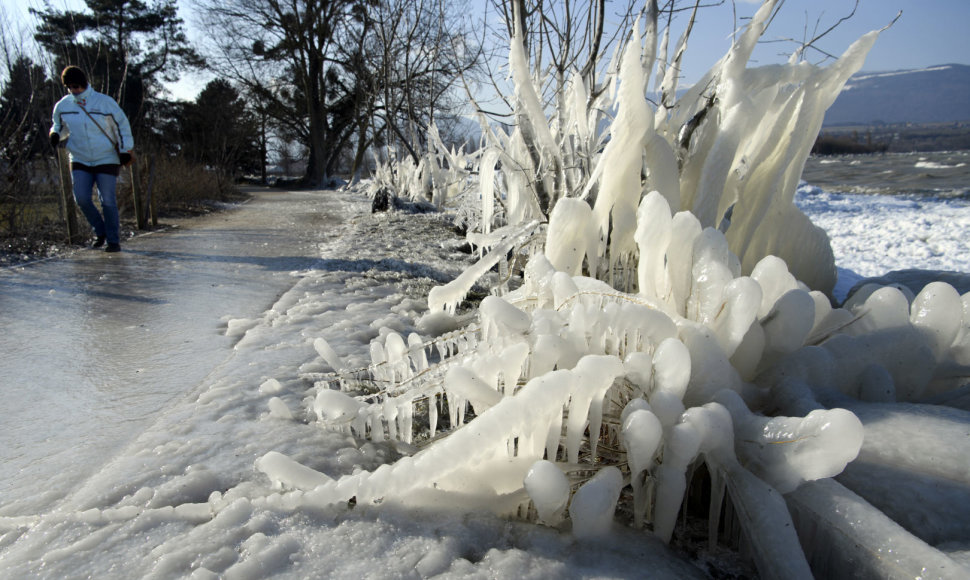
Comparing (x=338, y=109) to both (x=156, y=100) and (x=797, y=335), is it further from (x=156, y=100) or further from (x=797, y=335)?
(x=797, y=335)

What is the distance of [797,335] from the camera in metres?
1.07

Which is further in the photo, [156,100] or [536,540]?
[156,100]

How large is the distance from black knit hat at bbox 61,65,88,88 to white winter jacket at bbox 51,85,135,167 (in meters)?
0.06

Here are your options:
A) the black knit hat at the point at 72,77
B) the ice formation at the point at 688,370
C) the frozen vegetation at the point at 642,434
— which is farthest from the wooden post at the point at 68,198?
the ice formation at the point at 688,370

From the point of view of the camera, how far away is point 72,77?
12.1 ft

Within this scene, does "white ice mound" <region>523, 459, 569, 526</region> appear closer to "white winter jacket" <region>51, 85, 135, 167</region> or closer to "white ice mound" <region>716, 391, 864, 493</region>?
"white ice mound" <region>716, 391, 864, 493</region>

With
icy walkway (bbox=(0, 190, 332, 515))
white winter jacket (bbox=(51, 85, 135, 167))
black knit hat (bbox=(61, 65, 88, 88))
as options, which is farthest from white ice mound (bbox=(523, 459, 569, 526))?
black knit hat (bbox=(61, 65, 88, 88))

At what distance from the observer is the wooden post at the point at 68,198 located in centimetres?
401

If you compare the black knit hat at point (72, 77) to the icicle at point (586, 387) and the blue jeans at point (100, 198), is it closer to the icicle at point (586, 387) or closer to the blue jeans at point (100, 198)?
the blue jeans at point (100, 198)

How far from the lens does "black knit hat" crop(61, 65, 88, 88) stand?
3.66m

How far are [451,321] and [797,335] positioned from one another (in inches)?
44.0

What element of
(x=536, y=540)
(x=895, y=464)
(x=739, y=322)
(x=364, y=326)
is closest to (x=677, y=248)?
(x=739, y=322)

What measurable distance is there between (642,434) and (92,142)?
4.40 meters

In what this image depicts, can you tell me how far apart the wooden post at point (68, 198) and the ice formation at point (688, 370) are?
378 centimetres
